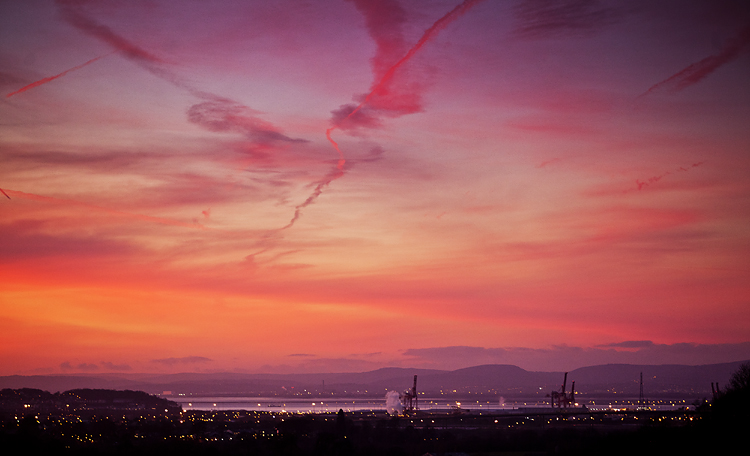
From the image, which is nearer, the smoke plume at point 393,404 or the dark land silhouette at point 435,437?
the dark land silhouette at point 435,437

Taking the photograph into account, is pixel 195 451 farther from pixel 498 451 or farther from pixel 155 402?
pixel 155 402

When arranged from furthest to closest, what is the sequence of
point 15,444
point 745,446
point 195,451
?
point 195,451 < point 15,444 < point 745,446

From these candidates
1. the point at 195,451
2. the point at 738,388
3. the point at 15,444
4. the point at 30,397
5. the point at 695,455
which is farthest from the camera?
the point at 30,397

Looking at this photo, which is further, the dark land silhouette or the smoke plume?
the smoke plume

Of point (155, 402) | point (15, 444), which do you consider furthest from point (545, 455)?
point (155, 402)

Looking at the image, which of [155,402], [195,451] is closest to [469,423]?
[195,451]

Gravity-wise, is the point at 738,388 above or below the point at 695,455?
above

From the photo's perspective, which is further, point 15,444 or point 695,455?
point 15,444

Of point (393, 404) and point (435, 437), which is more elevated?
point (435, 437)

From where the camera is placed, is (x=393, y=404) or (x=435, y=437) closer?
(x=435, y=437)
